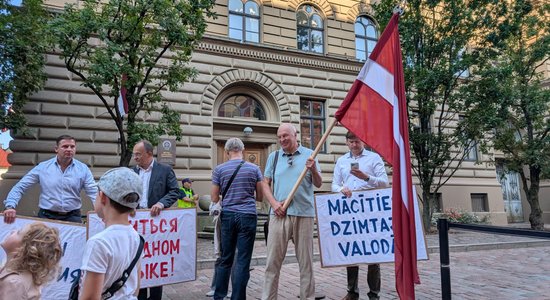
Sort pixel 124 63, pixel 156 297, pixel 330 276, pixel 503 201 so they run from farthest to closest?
1. pixel 503 201
2. pixel 124 63
3. pixel 330 276
4. pixel 156 297

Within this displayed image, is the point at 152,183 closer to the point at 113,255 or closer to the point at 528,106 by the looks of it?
the point at 113,255

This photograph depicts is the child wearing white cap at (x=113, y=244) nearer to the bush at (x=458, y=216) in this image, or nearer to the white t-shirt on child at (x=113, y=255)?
the white t-shirt on child at (x=113, y=255)

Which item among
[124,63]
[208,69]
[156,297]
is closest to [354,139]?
[156,297]

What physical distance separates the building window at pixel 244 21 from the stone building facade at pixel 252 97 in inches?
1.7

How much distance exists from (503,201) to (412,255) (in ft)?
73.5

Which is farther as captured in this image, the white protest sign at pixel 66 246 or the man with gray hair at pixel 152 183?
the man with gray hair at pixel 152 183

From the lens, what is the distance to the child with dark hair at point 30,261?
2240 mm

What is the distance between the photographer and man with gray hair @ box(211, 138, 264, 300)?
457cm

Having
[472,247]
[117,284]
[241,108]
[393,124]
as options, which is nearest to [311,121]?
[241,108]

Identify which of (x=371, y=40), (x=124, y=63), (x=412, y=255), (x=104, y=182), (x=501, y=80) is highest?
(x=371, y=40)

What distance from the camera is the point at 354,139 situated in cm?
531

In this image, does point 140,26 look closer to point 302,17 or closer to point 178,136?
point 178,136

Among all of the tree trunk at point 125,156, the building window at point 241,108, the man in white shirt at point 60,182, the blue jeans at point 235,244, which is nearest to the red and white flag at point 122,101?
the tree trunk at point 125,156

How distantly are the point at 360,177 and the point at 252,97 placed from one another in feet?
40.8
